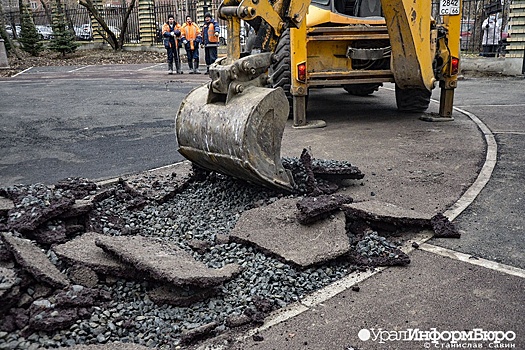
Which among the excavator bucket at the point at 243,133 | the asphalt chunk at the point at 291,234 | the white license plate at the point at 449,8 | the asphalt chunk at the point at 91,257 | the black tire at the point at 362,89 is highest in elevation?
the white license plate at the point at 449,8

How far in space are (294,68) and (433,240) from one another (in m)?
4.80

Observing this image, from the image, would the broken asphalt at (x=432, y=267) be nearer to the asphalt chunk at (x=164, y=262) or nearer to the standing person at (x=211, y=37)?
the asphalt chunk at (x=164, y=262)

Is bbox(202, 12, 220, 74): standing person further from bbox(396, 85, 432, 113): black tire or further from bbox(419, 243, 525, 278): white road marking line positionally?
bbox(419, 243, 525, 278): white road marking line

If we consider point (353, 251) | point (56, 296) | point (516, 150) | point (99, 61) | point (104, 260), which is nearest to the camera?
point (56, 296)

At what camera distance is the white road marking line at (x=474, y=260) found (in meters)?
3.89

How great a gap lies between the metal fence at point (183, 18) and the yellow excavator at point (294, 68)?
33.4ft

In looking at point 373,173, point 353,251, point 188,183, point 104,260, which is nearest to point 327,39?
point 373,173

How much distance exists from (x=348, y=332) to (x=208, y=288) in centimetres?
94

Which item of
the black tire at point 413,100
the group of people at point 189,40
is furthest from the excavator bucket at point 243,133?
the group of people at point 189,40

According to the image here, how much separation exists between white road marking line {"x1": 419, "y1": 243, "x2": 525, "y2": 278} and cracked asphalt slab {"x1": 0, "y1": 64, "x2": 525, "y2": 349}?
0.03 meters

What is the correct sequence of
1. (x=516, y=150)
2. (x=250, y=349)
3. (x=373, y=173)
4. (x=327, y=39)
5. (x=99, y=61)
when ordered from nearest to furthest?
(x=250, y=349) → (x=373, y=173) → (x=516, y=150) → (x=327, y=39) → (x=99, y=61)

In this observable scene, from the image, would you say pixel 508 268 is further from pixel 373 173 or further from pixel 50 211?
pixel 50 211

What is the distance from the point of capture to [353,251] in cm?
419

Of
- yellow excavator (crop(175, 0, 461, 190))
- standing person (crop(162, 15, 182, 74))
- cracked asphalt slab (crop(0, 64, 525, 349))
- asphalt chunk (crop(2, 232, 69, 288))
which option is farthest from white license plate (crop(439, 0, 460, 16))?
standing person (crop(162, 15, 182, 74))
